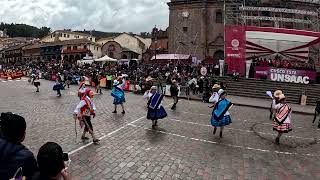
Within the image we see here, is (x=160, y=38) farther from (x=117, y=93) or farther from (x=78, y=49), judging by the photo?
(x=117, y=93)

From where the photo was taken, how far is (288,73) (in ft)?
103

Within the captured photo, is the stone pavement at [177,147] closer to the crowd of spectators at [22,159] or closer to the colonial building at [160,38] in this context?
the crowd of spectators at [22,159]

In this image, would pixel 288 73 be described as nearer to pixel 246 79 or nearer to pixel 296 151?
pixel 246 79

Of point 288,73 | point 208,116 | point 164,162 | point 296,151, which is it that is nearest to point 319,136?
point 296,151

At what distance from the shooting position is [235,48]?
3294 cm

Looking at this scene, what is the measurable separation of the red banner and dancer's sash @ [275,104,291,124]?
20740 mm

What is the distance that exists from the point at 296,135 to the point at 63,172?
1262 cm

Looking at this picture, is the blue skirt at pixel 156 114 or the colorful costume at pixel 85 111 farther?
the blue skirt at pixel 156 114

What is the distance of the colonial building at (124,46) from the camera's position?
7319cm

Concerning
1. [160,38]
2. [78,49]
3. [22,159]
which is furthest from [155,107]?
[78,49]

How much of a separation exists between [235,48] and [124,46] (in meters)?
48.0

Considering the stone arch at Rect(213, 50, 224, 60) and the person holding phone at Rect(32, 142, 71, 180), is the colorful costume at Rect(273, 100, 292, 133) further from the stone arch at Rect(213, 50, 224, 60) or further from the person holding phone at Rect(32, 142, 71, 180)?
the stone arch at Rect(213, 50, 224, 60)

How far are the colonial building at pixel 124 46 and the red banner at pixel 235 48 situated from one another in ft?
137

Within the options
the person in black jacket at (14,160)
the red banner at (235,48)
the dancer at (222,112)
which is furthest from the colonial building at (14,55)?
the person in black jacket at (14,160)
